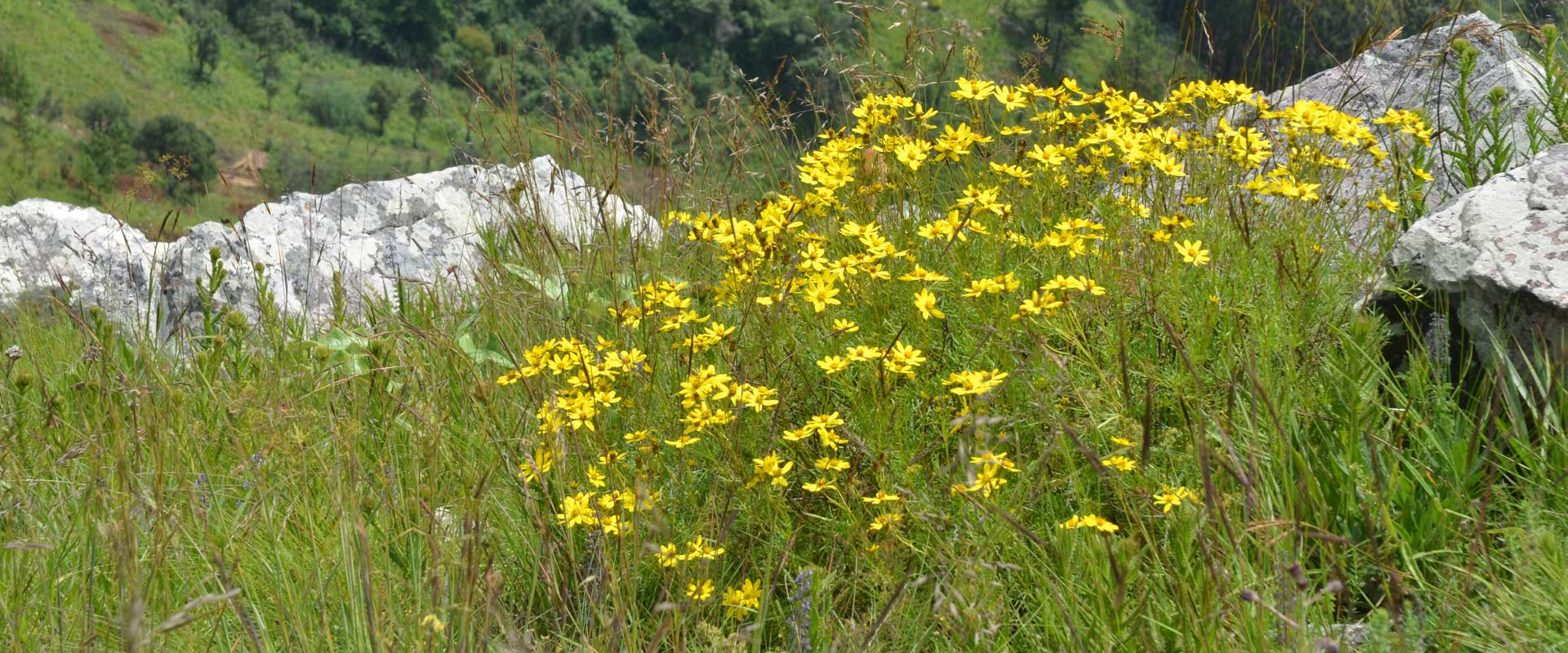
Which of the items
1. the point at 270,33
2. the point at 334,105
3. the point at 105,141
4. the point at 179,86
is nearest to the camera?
the point at 105,141

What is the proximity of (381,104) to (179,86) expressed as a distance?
1148 centimetres

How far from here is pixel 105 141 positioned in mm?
46938

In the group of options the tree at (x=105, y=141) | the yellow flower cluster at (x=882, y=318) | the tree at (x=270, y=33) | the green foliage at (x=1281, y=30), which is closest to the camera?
the yellow flower cluster at (x=882, y=318)

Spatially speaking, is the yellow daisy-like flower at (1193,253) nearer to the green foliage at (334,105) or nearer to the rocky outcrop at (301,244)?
the rocky outcrop at (301,244)

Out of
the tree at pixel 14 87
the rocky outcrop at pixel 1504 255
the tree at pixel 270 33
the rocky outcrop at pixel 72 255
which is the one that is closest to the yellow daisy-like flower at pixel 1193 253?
the rocky outcrop at pixel 1504 255

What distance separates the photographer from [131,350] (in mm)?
3598

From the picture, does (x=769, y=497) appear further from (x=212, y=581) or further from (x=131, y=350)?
(x=131, y=350)

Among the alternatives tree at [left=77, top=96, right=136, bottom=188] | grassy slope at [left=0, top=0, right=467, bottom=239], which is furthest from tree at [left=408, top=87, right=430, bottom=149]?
→ tree at [left=77, top=96, right=136, bottom=188]

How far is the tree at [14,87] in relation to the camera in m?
51.2

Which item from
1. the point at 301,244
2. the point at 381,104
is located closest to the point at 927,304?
the point at 301,244

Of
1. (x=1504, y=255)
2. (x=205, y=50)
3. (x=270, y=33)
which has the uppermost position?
(x=270, y=33)

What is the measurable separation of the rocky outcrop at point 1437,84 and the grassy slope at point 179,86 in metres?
53.2

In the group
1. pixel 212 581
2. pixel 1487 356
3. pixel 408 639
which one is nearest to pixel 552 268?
pixel 212 581

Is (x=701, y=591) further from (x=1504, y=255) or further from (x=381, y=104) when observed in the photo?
(x=381, y=104)
